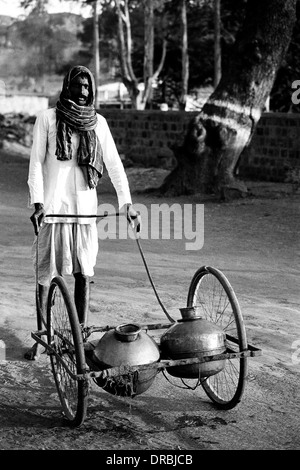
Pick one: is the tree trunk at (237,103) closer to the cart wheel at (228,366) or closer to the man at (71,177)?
the cart wheel at (228,366)

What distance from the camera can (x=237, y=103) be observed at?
44.8 feet

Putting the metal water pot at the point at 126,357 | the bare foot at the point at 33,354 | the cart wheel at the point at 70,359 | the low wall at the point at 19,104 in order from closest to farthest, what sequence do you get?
the cart wheel at the point at 70,359
the metal water pot at the point at 126,357
the bare foot at the point at 33,354
the low wall at the point at 19,104

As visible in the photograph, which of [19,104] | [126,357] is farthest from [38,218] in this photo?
[19,104]

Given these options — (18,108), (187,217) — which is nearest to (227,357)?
(187,217)

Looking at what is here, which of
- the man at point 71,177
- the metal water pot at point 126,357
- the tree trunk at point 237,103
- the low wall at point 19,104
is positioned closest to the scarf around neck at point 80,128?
the man at point 71,177

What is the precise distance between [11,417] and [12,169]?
15843mm

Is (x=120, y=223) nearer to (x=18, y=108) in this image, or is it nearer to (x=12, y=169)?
(x=12, y=169)

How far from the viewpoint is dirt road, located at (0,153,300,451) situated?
4168mm

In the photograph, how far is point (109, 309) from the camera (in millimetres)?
6562

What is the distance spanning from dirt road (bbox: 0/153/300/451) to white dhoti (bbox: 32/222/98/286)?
664 millimetres

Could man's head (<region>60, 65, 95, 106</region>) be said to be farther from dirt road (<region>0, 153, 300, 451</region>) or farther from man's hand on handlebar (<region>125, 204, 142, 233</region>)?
dirt road (<region>0, 153, 300, 451</region>)

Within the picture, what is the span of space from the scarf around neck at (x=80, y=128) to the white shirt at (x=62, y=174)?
0.06 m

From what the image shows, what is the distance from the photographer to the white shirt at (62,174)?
16.6 ft

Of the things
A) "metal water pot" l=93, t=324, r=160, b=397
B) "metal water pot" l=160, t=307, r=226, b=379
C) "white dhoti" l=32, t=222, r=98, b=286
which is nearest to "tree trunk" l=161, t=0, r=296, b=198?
"white dhoti" l=32, t=222, r=98, b=286
